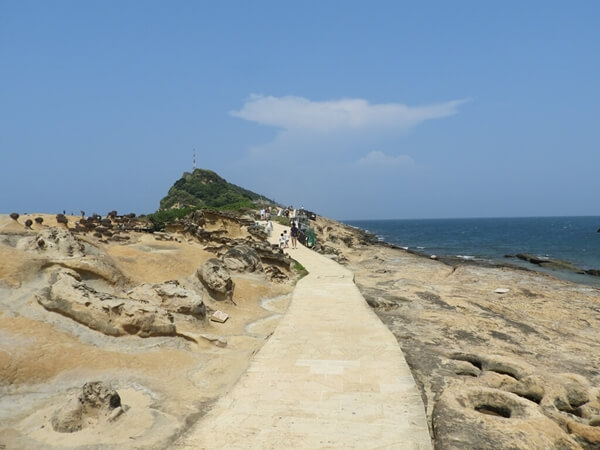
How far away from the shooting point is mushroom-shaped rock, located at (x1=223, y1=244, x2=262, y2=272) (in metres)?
17.2

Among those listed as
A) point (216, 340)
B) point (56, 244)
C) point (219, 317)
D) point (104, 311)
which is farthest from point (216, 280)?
point (56, 244)

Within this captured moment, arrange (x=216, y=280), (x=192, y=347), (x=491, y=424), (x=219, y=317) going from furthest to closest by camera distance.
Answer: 1. (x=216, y=280)
2. (x=219, y=317)
3. (x=192, y=347)
4. (x=491, y=424)

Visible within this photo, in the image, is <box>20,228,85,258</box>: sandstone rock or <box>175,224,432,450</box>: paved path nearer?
<box>175,224,432,450</box>: paved path

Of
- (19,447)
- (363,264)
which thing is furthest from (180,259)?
(363,264)

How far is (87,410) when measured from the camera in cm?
655

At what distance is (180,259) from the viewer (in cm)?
1648

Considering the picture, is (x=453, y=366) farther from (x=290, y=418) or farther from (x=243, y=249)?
(x=243, y=249)

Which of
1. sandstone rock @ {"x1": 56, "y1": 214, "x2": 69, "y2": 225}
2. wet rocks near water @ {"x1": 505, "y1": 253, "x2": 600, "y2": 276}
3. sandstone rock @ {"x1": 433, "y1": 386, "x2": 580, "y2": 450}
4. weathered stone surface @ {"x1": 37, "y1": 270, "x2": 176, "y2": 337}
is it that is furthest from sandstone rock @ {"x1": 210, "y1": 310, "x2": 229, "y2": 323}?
wet rocks near water @ {"x1": 505, "y1": 253, "x2": 600, "y2": 276}


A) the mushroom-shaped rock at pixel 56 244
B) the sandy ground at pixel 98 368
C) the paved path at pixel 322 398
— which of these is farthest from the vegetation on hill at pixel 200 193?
the paved path at pixel 322 398

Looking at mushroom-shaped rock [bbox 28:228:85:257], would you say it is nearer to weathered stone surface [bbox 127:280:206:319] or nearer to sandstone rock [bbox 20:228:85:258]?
sandstone rock [bbox 20:228:85:258]

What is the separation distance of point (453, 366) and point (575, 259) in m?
41.5

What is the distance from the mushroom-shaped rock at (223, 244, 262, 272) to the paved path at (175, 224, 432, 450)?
6.83 metres

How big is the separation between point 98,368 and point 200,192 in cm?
6123

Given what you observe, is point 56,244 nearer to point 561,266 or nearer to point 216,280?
point 216,280
